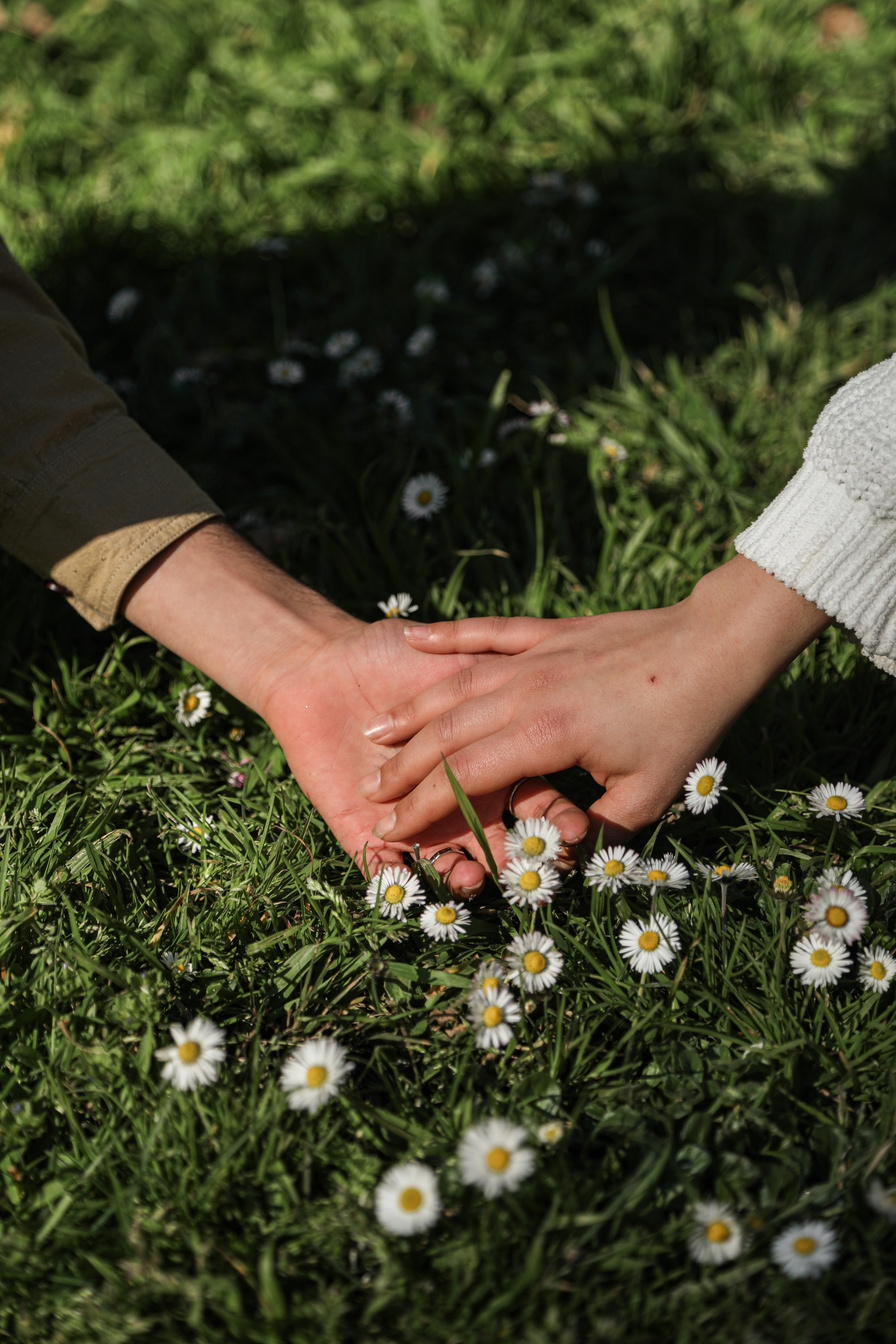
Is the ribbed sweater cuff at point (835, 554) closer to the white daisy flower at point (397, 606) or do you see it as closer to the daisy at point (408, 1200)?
the white daisy flower at point (397, 606)

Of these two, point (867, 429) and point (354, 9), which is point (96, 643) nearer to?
point (867, 429)

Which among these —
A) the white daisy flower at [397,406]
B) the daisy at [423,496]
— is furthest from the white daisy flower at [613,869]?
the white daisy flower at [397,406]

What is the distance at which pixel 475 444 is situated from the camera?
7.79 feet

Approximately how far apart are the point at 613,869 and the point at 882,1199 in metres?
0.55

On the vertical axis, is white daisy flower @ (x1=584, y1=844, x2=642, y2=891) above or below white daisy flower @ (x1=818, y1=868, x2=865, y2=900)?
above

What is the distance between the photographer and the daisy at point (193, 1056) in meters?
1.32

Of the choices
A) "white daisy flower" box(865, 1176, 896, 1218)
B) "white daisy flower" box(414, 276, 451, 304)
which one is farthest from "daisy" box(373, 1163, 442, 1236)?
"white daisy flower" box(414, 276, 451, 304)

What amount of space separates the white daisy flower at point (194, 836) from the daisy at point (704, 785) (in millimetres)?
833

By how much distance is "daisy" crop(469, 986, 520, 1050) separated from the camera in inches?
54.9

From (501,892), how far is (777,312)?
6.53 feet

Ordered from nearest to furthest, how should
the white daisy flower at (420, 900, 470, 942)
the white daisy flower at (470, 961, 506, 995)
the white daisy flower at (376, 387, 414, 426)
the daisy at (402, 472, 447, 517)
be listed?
the white daisy flower at (470, 961, 506, 995), the white daisy flower at (420, 900, 470, 942), the daisy at (402, 472, 447, 517), the white daisy flower at (376, 387, 414, 426)

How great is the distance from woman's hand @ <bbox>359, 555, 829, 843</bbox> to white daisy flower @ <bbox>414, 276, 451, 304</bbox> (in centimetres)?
146

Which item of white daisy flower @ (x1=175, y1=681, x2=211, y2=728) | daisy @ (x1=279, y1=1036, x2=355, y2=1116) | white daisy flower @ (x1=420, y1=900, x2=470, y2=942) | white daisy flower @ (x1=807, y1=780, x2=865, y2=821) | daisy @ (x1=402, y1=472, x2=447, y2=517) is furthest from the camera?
daisy @ (x1=402, y1=472, x2=447, y2=517)

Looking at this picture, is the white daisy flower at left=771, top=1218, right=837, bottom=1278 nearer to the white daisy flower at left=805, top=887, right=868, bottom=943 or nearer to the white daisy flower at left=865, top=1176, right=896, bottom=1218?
the white daisy flower at left=865, top=1176, right=896, bottom=1218
